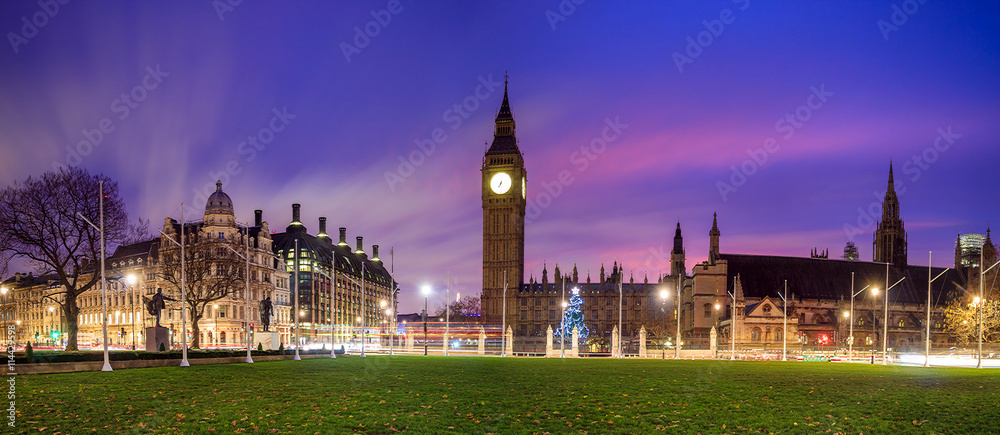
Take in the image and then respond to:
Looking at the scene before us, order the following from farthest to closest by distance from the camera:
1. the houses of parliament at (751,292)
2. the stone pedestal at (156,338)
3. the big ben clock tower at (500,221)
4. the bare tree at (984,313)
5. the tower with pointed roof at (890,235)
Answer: the big ben clock tower at (500,221), the tower with pointed roof at (890,235), the houses of parliament at (751,292), the bare tree at (984,313), the stone pedestal at (156,338)

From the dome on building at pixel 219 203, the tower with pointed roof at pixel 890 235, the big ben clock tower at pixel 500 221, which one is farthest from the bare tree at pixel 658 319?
the dome on building at pixel 219 203

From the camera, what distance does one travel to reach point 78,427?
13703 millimetres

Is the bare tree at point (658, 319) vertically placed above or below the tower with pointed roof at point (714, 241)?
below

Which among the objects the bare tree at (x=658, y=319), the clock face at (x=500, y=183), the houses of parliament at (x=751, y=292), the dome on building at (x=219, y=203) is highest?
the clock face at (x=500, y=183)

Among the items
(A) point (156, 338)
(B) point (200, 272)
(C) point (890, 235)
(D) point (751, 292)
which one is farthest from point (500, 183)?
(A) point (156, 338)

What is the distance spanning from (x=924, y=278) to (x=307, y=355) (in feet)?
392

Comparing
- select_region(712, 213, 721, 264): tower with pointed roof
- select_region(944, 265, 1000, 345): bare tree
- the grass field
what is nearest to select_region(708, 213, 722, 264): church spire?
select_region(712, 213, 721, 264): tower with pointed roof

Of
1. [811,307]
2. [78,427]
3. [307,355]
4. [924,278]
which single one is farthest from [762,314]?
[78,427]

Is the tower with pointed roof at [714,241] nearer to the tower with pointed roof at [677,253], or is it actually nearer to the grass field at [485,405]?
the tower with pointed roof at [677,253]

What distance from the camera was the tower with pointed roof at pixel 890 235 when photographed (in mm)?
131500

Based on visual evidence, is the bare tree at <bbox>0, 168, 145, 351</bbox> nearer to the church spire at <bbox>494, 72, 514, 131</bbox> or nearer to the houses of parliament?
the houses of parliament

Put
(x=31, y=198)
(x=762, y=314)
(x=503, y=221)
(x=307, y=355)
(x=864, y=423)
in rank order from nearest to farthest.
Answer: (x=864, y=423) → (x=31, y=198) → (x=307, y=355) → (x=762, y=314) → (x=503, y=221)

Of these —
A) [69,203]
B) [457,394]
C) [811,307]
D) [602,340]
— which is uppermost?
[69,203]

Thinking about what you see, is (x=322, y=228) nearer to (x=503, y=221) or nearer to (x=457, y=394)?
(x=503, y=221)
